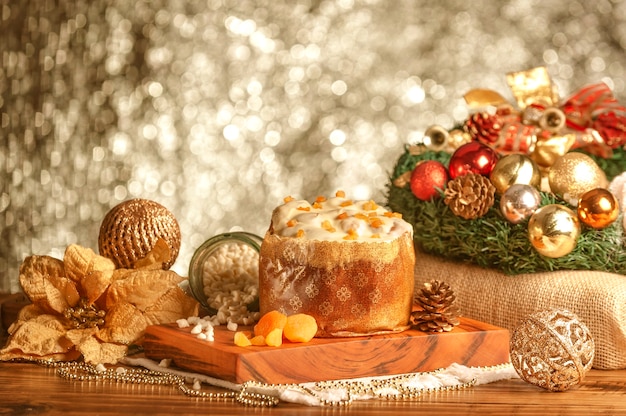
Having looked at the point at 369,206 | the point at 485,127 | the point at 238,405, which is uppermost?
the point at 485,127

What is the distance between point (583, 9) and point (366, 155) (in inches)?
21.5

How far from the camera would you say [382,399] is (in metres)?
1.15

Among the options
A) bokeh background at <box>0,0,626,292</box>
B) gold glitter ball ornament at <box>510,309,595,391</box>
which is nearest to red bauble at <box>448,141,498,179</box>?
gold glitter ball ornament at <box>510,309,595,391</box>

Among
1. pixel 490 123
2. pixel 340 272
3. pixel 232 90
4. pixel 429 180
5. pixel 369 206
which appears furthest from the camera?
pixel 232 90

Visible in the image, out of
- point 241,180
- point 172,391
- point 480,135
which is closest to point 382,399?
point 172,391

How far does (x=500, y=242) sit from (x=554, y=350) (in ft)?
1.01

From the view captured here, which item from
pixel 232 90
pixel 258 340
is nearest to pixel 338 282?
pixel 258 340

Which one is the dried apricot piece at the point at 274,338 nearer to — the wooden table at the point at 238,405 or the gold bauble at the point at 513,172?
the wooden table at the point at 238,405

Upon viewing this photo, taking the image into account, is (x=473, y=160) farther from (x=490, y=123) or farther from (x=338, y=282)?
(x=338, y=282)

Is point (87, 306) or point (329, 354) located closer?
point (329, 354)

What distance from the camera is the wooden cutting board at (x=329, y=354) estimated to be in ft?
3.76

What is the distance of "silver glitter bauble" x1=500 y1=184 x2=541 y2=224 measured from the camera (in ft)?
4.61

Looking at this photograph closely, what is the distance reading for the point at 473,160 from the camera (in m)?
1.52

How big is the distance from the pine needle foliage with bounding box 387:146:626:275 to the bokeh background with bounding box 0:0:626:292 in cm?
58
